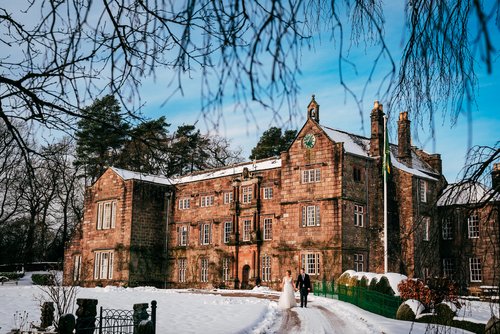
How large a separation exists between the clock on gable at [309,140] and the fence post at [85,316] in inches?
1028

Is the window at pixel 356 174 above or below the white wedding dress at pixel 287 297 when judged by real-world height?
above

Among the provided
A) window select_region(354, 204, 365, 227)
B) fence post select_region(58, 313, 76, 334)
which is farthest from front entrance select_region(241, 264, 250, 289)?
fence post select_region(58, 313, 76, 334)

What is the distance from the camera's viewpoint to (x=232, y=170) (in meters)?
44.9

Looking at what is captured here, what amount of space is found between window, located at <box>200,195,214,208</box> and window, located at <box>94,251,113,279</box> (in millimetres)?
8544

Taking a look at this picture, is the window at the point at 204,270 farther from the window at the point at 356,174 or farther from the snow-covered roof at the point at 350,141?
the snow-covered roof at the point at 350,141

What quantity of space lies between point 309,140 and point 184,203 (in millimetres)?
14299

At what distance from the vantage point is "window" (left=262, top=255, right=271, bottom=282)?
39.5m

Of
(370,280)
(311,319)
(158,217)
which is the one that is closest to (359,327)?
(311,319)

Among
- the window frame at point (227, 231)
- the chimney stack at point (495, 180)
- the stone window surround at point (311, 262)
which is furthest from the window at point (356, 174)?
the chimney stack at point (495, 180)

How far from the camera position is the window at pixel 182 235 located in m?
46.3

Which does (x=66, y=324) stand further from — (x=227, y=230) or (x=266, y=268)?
(x=227, y=230)

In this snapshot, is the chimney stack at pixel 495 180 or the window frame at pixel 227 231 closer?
the chimney stack at pixel 495 180

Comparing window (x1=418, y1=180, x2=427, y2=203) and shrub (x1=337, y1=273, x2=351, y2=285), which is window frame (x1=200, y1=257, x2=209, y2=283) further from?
window (x1=418, y1=180, x2=427, y2=203)

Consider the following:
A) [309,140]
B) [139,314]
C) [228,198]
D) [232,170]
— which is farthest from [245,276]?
[139,314]
